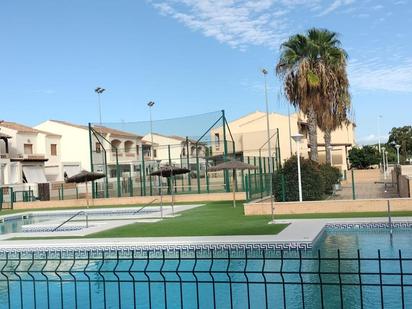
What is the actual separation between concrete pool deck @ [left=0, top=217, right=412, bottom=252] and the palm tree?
11.2 meters

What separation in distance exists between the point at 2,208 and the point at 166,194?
10303mm

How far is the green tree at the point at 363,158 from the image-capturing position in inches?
2729

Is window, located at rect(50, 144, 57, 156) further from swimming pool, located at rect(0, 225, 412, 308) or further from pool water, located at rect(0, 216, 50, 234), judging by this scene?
swimming pool, located at rect(0, 225, 412, 308)

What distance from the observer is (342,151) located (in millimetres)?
59438

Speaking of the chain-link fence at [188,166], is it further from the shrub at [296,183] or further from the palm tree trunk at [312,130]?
the shrub at [296,183]

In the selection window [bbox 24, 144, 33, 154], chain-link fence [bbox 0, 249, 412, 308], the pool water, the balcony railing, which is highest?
window [bbox 24, 144, 33, 154]

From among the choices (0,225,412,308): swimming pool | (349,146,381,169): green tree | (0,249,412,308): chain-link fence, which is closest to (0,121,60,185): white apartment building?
(349,146,381,169): green tree

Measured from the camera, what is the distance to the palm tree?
83.6 ft

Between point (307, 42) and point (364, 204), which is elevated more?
point (307, 42)

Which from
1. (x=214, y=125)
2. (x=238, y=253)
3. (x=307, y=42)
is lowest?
(x=238, y=253)

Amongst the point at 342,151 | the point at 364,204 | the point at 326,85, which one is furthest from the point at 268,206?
the point at 342,151

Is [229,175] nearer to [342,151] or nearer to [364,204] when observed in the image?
[364,204]

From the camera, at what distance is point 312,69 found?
25.6 meters

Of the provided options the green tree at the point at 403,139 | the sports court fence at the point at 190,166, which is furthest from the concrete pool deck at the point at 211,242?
the green tree at the point at 403,139
